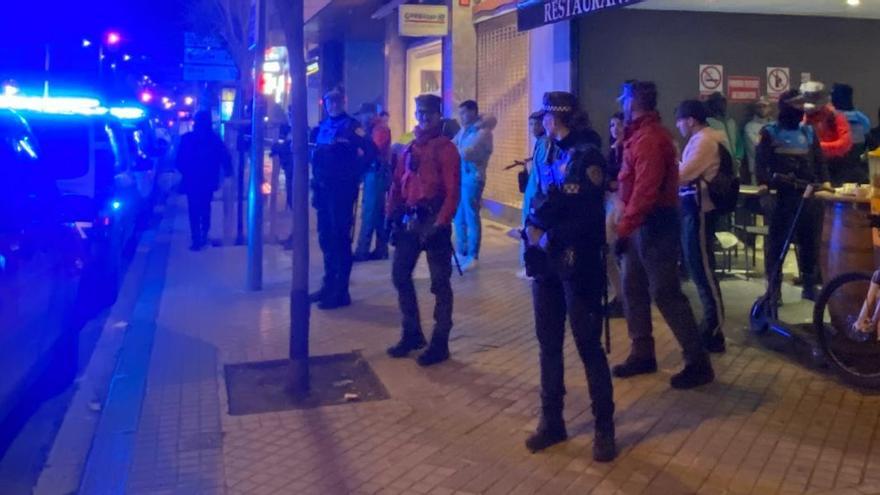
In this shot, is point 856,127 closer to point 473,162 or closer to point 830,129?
point 830,129

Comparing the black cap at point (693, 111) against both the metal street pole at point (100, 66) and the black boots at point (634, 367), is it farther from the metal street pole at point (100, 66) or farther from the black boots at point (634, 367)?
the metal street pole at point (100, 66)

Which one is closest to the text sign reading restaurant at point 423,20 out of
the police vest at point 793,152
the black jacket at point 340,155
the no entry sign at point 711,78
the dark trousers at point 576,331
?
the no entry sign at point 711,78

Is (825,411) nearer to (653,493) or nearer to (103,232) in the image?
(653,493)

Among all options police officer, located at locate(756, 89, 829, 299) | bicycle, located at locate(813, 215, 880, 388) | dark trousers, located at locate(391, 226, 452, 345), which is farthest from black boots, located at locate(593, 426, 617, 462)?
police officer, located at locate(756, 89, 829, 299)

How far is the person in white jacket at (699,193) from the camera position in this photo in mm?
6934

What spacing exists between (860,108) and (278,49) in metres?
12.2

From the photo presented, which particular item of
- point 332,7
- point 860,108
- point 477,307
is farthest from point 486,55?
point 477,307

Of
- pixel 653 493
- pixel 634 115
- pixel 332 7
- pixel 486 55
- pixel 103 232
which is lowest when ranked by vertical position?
pixel 653 493

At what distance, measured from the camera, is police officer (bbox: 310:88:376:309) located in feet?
29.3

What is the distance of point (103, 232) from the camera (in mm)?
9719

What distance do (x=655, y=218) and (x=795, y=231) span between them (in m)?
2.67

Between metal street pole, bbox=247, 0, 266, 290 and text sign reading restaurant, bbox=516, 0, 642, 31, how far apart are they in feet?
9.30

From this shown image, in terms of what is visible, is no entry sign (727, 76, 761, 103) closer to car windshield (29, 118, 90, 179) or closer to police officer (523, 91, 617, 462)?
police officer (523, 91, 617, 462)

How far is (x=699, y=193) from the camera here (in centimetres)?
698
